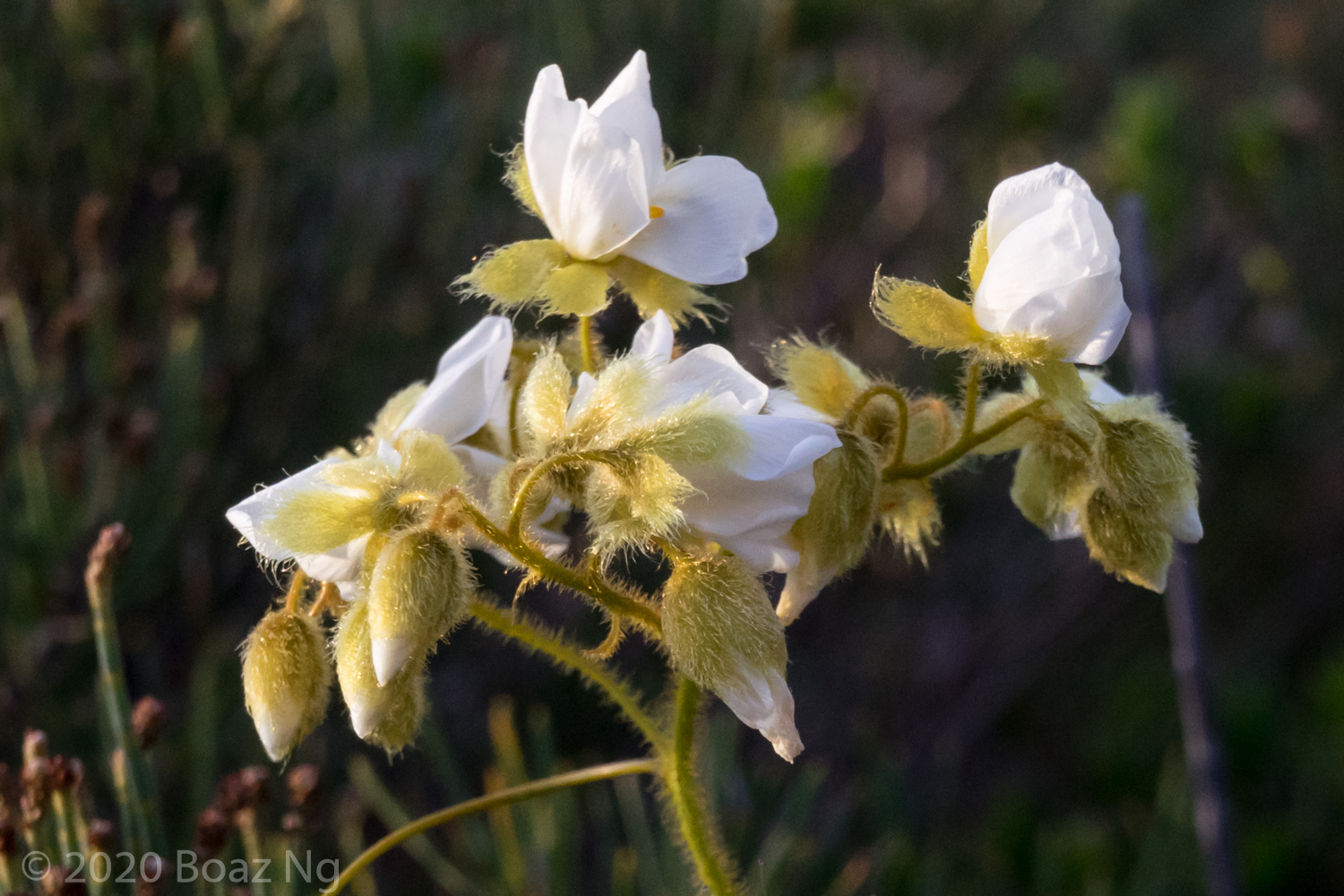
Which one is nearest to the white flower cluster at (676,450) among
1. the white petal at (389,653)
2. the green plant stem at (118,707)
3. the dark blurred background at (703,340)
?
the white petal at (389,653)

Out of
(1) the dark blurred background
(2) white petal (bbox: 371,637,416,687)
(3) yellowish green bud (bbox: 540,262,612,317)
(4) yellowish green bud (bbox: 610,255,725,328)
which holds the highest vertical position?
(3) yellowish green bud (bbox: 540,262,612,317)

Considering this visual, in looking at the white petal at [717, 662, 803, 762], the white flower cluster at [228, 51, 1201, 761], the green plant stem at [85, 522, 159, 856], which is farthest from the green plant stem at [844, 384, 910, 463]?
the green plant stem at [85, 522, 159, 856]

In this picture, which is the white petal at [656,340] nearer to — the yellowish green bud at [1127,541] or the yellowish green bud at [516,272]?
the yellowish green bud at [516,272]

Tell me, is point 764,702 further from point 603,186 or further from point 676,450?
point 603,186

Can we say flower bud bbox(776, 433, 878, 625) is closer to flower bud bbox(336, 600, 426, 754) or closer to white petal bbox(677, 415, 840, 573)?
white petal bbox(677, 415, 840, 573)

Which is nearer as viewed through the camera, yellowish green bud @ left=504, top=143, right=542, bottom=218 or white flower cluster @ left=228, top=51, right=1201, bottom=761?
white flower cluster @ left=228, top=51, right=1201, bottom=761

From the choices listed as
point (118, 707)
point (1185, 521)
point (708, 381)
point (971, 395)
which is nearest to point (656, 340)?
point (708, 381)

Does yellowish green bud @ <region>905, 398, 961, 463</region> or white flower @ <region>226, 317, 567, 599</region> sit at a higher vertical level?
white flower @ <region>226, 317, 567, 599</region>
